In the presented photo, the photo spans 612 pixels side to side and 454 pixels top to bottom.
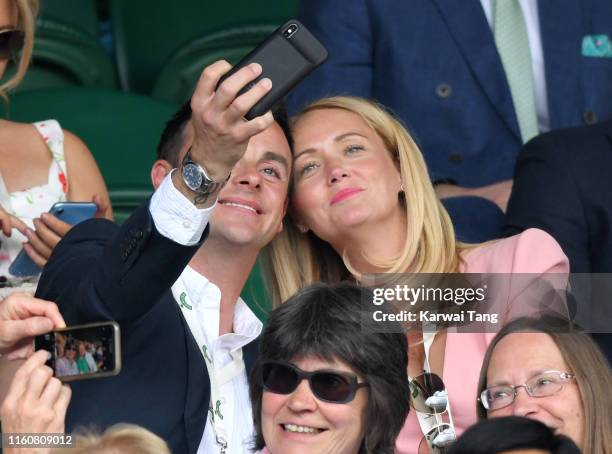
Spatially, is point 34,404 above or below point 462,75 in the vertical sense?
below

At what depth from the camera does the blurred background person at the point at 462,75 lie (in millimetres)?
3590

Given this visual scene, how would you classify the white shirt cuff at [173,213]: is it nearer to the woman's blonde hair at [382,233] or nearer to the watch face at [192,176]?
the watch face at [192,176]

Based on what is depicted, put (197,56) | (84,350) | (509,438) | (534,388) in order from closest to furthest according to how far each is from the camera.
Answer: (509,438) → (84,350) → (534,388) → (197,56)

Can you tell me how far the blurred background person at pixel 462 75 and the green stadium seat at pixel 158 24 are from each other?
71cm

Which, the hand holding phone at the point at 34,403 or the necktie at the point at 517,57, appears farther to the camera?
the necktie at the point at 517,57

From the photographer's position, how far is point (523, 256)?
9.70 ft

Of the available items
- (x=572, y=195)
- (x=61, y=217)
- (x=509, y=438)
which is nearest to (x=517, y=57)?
(x=572, y=195)

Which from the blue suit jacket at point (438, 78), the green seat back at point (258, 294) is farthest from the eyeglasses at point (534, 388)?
the blue suit jacket at point (438, 78)

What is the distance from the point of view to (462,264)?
10.2 feet

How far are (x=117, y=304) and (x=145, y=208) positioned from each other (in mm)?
182

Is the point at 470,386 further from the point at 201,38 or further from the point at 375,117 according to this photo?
the point at 201,38

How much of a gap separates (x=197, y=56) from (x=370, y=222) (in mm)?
1333

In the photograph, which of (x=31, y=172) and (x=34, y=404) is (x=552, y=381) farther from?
(x=31, y=172)

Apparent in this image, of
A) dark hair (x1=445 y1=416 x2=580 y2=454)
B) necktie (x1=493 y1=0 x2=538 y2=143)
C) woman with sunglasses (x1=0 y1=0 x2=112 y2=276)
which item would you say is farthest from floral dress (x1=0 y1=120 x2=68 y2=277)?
dark hair (x1=445 y1=416 x2=580 y2=454)
